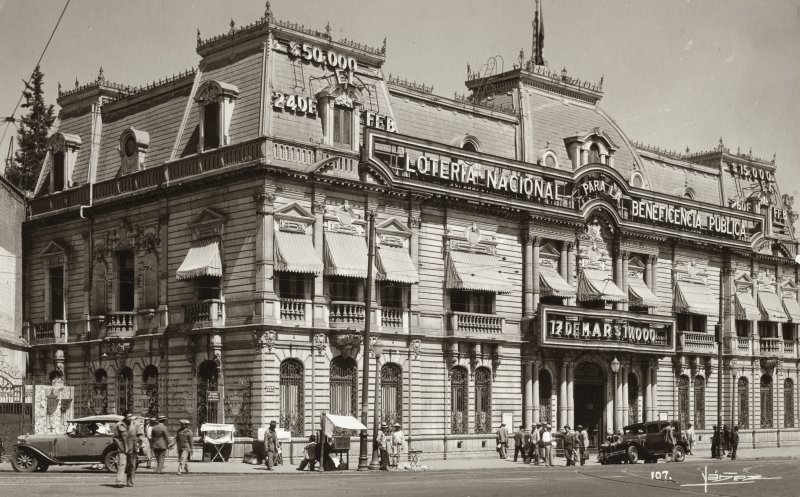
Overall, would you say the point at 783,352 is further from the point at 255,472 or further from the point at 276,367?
the point at 255,472

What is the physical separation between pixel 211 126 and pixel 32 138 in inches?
1028

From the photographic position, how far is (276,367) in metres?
45.9

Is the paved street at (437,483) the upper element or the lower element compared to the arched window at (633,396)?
lower

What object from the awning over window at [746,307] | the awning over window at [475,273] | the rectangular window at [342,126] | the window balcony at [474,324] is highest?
the rectangular window at [342,126]

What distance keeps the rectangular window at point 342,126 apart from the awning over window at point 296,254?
4.63 meters

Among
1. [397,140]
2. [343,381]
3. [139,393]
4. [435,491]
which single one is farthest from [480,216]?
[435,491]

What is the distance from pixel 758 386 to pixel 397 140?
29.7 m

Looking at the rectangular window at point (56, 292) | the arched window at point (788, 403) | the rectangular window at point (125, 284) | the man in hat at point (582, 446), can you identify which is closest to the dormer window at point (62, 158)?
the rectangular window at point (56, 292)

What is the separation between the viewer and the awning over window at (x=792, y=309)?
7169 centimetres

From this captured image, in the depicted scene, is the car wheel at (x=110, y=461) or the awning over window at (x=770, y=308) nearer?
the car wheel at (x=110, y=461)

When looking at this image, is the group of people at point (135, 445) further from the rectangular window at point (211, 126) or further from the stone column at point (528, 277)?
the stone column at point (528, 277)

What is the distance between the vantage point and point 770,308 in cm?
7006

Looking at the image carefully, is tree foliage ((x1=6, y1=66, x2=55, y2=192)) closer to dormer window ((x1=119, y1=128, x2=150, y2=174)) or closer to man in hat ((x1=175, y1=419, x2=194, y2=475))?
dormer window ((x1=119, y1=128, x2=150, y2=174))

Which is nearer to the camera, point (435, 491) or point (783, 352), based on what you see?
point (435, 491)
